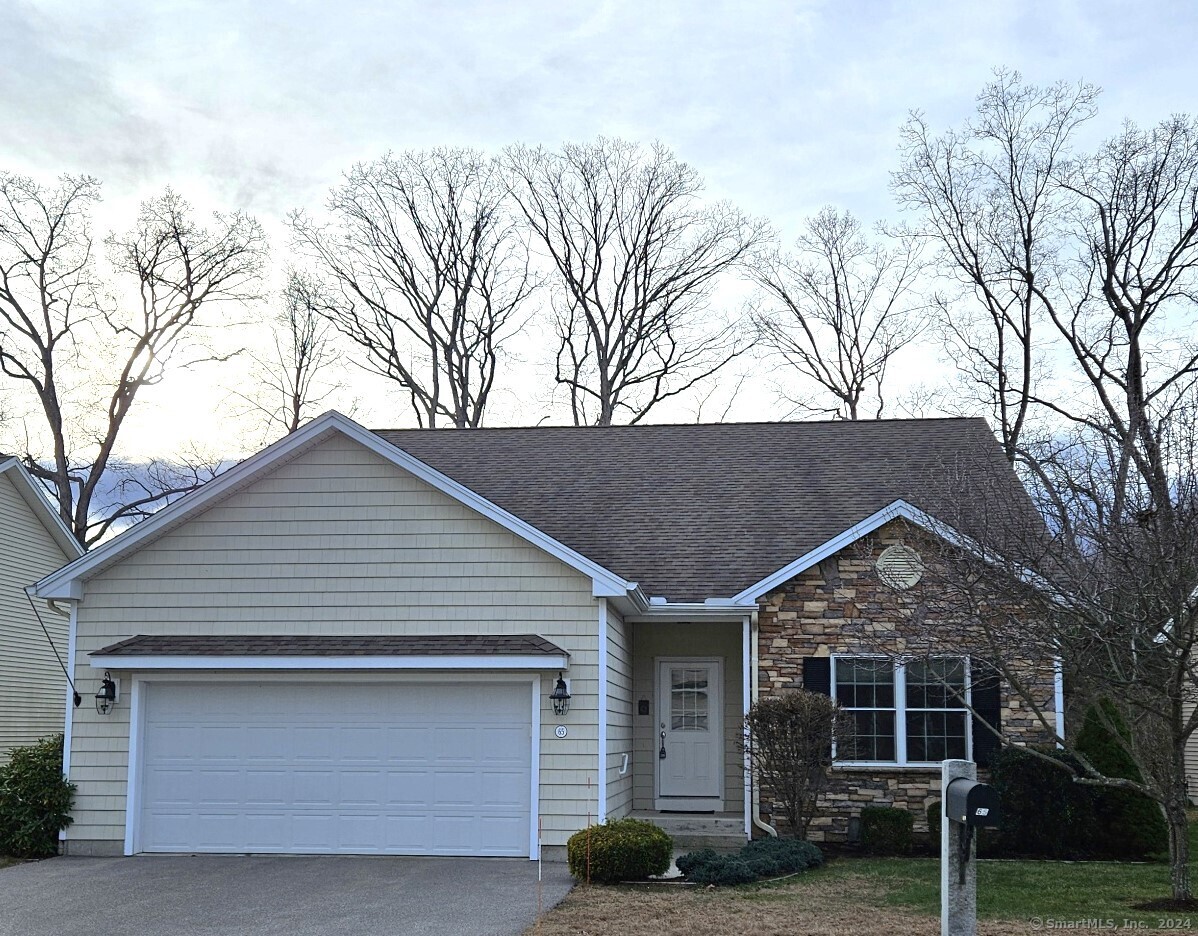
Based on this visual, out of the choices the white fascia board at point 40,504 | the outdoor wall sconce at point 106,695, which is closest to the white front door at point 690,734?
the outdoor wall sconce at point 106,695

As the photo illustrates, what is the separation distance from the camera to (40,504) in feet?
73.9

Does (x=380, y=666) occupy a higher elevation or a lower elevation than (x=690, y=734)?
higher

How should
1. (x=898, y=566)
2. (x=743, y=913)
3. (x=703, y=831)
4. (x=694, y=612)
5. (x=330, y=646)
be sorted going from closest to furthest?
(x=743, y=913), (x=330, y=646), (x=703, y=831), (x=898, y=566), (x=694, y=612)

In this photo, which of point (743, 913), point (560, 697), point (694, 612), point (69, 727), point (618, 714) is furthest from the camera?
point (694, 612)

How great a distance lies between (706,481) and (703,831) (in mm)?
6076

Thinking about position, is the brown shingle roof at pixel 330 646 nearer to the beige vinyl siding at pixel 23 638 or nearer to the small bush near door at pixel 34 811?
the small bush near door at pixel 34 811

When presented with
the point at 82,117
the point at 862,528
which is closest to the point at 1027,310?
the point at 862,528

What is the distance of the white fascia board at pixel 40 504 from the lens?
21.7 meters

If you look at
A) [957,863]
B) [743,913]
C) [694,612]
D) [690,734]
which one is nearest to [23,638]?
[690,734]

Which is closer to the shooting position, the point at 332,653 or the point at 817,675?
the point at 332,653

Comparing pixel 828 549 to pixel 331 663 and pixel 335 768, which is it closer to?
pixel 331 663

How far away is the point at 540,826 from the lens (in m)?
13.7

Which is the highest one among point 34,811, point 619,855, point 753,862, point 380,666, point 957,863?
point 380,666

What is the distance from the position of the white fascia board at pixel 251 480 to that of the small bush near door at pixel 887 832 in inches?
173
